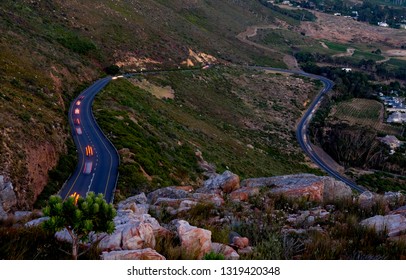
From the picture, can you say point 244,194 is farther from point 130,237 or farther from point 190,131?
point 190,131

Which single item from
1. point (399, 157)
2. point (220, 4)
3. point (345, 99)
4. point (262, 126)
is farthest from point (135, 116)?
point (220, 4)

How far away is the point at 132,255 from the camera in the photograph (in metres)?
6.91

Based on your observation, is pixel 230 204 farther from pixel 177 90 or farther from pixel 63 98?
pixel 177 90

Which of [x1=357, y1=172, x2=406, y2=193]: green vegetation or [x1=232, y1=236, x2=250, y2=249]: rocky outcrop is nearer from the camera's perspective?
[x1=232, y1=236, x2=250, y2=249]: rocky outcrop

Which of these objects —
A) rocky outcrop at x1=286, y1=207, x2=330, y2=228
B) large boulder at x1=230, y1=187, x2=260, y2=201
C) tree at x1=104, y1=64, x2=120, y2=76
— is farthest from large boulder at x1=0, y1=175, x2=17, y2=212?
tree at x1=104, y1=64, x2=120, y2=76

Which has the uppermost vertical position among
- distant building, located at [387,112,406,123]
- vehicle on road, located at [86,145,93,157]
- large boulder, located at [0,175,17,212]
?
large boulder, located at [0,175,17,212]

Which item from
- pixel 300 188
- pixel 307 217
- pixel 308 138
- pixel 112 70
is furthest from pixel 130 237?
pixel 308 138

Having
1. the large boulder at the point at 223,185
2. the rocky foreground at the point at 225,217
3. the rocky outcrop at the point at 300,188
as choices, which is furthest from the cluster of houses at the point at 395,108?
the large boulder at the point at 223,185

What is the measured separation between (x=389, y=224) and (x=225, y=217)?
177 inches

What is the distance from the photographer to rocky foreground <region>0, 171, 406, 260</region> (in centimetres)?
759

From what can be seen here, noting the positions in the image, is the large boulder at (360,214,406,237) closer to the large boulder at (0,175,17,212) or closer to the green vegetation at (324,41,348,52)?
the large boulder at (0,175,17,212)

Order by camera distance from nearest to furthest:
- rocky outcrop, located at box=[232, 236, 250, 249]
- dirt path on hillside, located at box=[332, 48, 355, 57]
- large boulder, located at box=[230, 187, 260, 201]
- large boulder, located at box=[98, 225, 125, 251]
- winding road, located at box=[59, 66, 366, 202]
→ large boulder, located at box=[98, 225, 125, 251] → rocky outcrop, located at box=[232, 236, 250, 249] → large boulder, located at box=[230, 187, 260, 201] → winding road, located at box=[59, 66, 366, 202] → dirt path on hillside, located at box=[332, 48, 355, 57]

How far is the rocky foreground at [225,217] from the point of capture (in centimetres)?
759

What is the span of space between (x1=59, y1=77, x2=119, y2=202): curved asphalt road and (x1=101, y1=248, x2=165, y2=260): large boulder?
71.0 feet
